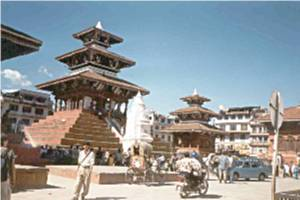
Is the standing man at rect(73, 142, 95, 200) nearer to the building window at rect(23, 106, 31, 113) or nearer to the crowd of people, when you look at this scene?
the crowd of people

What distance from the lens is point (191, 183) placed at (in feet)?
40.8

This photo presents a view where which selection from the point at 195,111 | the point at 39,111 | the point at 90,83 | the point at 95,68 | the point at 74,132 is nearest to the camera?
the point at 74,132

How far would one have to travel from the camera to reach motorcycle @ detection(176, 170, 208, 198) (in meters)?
12.1

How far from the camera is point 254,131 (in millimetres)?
81875

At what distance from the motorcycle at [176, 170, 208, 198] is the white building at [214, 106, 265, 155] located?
71569mm

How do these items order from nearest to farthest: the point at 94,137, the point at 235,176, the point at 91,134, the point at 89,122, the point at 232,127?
1. the point at 235,176
2. the point at 94,137
3. the point at 91,134
4. the point at 89,122
5. the point at 232,127

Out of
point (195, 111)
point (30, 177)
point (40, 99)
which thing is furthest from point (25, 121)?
point (30, 177)

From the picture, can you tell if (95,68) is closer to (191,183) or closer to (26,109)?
(191,183)

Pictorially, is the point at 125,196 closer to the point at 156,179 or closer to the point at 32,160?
the point at 156,179

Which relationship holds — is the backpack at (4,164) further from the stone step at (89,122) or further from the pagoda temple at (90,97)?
the stone step at (89,122)

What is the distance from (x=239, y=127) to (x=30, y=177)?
256 feet

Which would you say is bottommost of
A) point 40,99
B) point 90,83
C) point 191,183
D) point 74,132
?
point 191,183

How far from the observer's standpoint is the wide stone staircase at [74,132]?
1017 inches

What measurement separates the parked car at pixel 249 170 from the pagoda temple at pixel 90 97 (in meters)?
8.82
